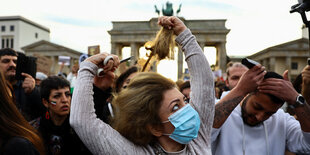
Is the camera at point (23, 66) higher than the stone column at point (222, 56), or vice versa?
the stone column at point (222, 56)

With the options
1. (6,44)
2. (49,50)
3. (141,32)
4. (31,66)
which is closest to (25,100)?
(31,66)

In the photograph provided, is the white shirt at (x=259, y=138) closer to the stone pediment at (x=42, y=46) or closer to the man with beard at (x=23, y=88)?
the man with beard at (x=23, y=88)

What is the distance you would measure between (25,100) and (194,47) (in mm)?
3088

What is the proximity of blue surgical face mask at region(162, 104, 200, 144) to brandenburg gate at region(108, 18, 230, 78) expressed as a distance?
41809 millimetres

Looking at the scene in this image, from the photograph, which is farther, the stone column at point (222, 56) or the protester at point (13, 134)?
the stone column at point (222, 56)

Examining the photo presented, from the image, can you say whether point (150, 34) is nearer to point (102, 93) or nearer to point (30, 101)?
point (30, 101)

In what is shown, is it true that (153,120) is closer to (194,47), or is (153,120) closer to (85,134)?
(85,134)

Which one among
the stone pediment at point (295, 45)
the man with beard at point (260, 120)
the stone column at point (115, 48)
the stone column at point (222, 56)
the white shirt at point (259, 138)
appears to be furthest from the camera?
the stone pediment at point (295, 45)

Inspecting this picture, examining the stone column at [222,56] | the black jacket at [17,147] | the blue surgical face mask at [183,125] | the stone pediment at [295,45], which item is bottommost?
the black jacket at [17,147]

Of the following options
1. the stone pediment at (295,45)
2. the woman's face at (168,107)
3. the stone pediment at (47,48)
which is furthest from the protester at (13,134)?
the stone pediment at (47,48)

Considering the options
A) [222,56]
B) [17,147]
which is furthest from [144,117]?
[222,56]

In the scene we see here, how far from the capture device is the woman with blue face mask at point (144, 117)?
1.62 metres

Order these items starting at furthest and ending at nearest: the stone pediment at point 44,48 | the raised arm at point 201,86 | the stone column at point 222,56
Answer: the stone pediment at point 44,48 → the stone column at point 222,56 → the raised arm at point 201,86

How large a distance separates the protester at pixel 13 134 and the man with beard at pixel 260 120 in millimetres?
1398
